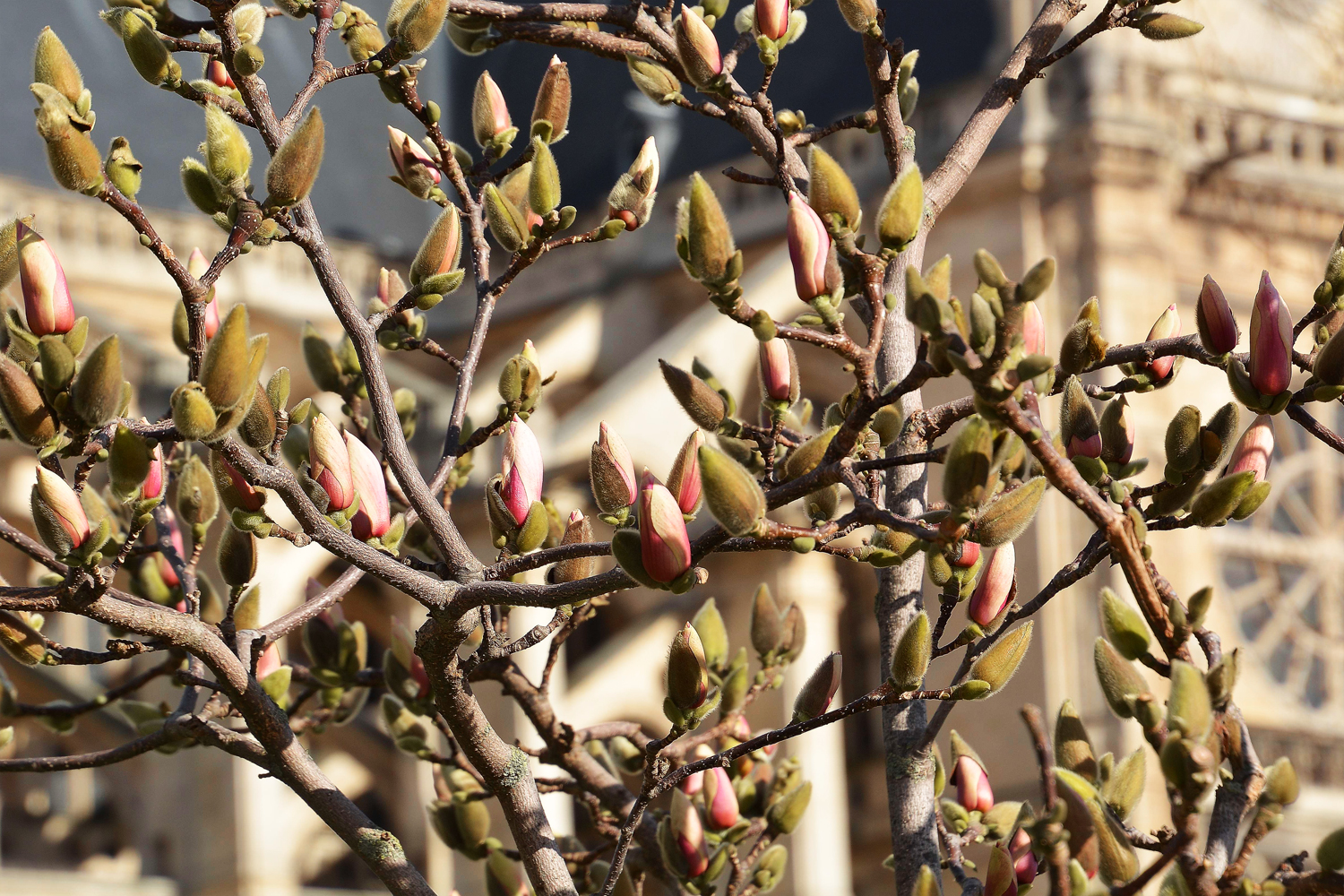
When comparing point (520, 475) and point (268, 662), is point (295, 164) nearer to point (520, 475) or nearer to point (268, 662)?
point (520, 475)

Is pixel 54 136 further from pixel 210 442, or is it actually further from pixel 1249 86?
pixel 1249 86

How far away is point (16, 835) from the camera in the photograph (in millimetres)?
11070

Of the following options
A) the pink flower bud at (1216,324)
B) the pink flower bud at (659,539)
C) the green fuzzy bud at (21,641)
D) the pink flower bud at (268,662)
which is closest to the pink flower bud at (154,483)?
the green fuzzy bud at (21,641)

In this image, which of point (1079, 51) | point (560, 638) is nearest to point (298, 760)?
point (560, 638)

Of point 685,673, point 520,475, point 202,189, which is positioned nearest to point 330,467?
point 520,475

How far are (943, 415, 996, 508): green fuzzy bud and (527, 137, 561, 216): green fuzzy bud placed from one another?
661 millimetres

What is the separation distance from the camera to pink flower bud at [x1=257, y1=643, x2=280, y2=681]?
96.1 inches

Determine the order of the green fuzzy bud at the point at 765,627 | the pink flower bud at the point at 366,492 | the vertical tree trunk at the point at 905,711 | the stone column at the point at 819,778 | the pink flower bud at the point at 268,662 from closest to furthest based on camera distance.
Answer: the pink flower bud at the point at 366,492 < the vertical tree trunk at the point at 905,711 < the pink flower bud at the point at 268,662 < the green fuzzy bud at the point at 765,627 < the stone column at the point at 819,778

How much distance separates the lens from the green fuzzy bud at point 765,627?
8.82ft

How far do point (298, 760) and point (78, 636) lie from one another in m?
11.0

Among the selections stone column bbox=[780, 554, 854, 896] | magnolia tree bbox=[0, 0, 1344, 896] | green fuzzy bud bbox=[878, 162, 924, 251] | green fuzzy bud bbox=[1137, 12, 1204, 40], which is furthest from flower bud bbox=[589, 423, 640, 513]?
stone column bbox=[780, 554, 854, 896]

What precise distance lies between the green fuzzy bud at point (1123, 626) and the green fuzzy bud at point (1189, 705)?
0.23m

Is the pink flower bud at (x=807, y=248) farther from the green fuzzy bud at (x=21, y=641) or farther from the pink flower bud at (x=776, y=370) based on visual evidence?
the green fuzzy bud at (x=21, y=641)

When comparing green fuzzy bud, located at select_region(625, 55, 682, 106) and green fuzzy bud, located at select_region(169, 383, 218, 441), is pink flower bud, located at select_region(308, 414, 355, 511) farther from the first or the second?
green fuzzy bud, located at select_region(625, 55, 682, 106)
